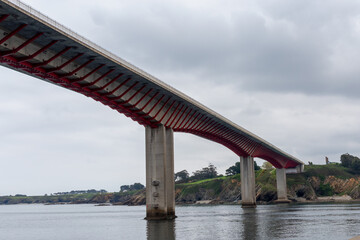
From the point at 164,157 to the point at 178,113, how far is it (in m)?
9.74

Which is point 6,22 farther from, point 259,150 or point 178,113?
point 259,150

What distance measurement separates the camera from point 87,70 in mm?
51094

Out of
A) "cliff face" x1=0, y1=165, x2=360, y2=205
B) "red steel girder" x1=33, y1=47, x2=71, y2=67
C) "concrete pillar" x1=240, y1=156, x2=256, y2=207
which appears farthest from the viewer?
"cliff face" x1=0, y1=165, x2=360, y2=205

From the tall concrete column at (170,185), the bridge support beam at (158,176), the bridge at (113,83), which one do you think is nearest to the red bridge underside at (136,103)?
the bridge at (113,83)

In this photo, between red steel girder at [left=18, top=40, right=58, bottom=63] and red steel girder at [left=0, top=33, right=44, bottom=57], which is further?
red steel girder at [left=18, top=40, right=58, bottom=63]

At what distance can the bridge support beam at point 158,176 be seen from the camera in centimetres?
6469

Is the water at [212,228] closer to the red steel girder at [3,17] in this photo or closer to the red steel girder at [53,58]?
the red steel girder at [53,58]

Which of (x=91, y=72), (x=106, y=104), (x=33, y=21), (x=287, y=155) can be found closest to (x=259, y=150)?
(x=287, y=155)

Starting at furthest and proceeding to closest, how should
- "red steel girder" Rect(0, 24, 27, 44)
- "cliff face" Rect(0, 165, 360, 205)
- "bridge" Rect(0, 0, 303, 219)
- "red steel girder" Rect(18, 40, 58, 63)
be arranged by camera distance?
1. "cliff face" Rect(0, 165, 360, 205)
2. "red steel girder" Rect(18, 40, 58, 63)
3. "bridge" Rect(0, 0, 303, 219)
4. "red steel girder" Rect(0, 24, 27, 44)

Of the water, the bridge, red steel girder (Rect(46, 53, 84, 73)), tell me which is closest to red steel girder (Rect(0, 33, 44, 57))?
the bridge

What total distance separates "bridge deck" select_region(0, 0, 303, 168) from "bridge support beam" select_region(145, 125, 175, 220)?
8.04 feet

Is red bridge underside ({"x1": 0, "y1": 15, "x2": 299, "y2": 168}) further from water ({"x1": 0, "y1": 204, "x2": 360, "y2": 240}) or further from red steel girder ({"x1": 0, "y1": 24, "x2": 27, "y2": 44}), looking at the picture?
water ({"x1": 0, "y1": 204, "x2": 360, "y2": 240})

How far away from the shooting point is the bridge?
39562 millimetres

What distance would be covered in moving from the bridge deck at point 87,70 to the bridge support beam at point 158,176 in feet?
8.04
